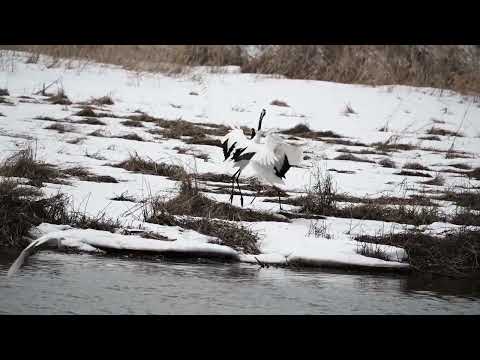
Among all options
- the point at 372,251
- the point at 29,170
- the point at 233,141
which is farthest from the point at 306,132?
the point at 372,251

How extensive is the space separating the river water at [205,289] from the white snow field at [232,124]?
0.19 metres

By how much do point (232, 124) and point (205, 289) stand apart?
575cm

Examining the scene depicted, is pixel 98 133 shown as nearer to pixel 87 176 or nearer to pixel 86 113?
pixel 86 113

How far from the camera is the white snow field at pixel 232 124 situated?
524 centimetres

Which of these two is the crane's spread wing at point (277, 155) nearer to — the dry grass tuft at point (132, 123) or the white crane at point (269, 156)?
the white crane at point (269, 156)

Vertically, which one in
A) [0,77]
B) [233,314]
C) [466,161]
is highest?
[0,77]

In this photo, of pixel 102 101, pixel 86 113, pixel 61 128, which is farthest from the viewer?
pixel 102 101

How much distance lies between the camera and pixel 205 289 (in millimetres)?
4320
